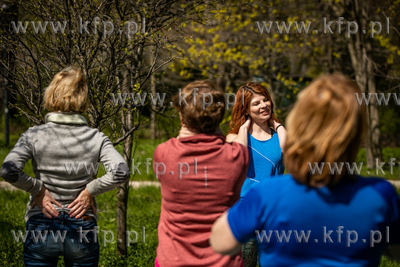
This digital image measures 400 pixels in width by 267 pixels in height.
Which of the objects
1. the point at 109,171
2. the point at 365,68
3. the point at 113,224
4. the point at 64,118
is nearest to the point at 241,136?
the point at 109,171

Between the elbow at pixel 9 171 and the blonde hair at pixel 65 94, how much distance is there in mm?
360

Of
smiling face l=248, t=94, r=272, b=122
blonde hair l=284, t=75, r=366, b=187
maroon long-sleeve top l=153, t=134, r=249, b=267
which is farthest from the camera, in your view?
smiling face l=248, t=94, r=272, b=122

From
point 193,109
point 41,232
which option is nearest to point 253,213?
point 193,109

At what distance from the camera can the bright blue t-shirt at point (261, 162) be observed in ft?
9.00

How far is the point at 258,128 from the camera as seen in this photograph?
2.94 metres

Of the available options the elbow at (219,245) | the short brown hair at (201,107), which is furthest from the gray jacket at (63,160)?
the elbow at (219,245)

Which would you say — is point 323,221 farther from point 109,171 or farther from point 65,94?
point 65,94

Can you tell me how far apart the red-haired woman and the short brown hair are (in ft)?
2.48

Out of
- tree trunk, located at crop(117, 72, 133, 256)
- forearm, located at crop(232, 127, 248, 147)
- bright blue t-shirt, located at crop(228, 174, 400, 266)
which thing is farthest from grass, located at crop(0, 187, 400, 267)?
bright blue t-shirt, located at crop(228, 174, 400, 266)

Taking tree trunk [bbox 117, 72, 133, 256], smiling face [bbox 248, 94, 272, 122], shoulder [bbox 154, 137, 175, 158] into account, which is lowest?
tree trunk [bbox 117, 72, 133, 256]

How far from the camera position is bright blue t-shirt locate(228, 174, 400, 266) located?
1.29m

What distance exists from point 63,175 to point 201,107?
87 centimetres

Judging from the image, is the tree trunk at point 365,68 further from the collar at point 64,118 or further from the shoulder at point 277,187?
the shoulder at point 277,187

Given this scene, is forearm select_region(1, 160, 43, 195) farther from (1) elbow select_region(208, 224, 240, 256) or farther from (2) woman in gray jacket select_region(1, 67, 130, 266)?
(1) elbow select_region(208, 224, 240, 256)
